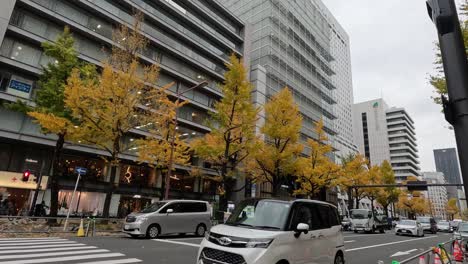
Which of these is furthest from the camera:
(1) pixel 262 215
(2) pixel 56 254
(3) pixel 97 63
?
(3) pixel 97 63

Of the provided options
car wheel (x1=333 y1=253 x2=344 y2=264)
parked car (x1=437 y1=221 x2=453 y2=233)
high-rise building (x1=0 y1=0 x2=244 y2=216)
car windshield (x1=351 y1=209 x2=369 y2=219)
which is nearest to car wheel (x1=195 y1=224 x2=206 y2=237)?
high-rise building (x1=0 y1=0 x2=244 y2=216)

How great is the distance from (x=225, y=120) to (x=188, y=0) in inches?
884

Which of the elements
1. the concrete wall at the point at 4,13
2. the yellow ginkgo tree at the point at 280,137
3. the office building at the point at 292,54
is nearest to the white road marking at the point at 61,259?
the yellow ginkgo tree at the point at 280,137

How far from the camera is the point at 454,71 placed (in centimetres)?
225

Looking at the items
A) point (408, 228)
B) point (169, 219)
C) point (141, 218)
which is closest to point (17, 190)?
point (141, 218)

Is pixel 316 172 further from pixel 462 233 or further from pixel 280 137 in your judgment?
pixel 462 233

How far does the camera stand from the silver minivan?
12930 mm

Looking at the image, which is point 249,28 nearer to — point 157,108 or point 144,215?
point 157,108

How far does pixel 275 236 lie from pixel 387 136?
11987 centimetres

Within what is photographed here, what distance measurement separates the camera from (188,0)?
35.5 m

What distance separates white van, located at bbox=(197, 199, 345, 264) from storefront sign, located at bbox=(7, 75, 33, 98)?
23302 millimetres

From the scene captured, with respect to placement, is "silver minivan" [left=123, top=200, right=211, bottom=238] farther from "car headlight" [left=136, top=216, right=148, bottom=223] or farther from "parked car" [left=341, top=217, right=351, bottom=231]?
"parked car" [left=341, top=217, right=351, bottom=231]

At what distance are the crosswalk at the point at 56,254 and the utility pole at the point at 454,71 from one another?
7.87m

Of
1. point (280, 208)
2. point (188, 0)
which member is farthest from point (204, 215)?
point (188, 0)
